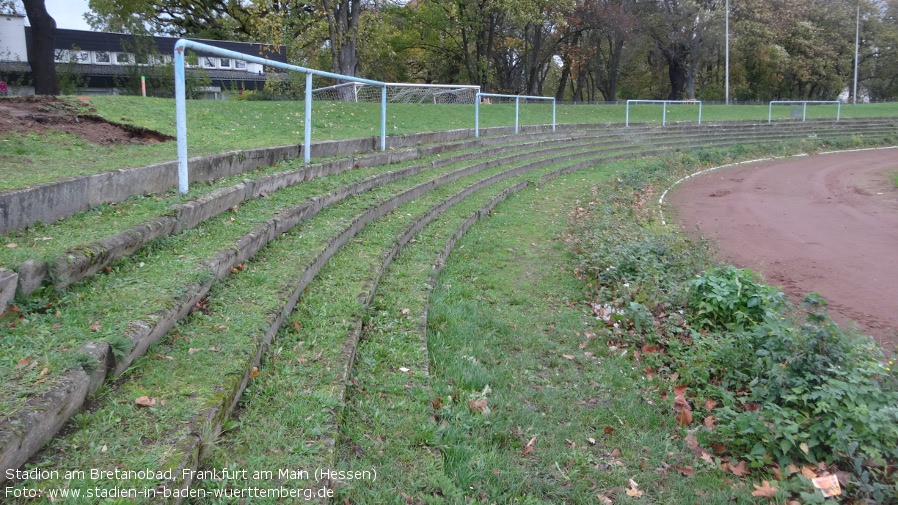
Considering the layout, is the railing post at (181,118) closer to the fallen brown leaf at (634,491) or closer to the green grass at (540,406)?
the green grass at (540,406)

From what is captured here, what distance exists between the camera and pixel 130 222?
467 centimetres

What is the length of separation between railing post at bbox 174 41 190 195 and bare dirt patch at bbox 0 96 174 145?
2.26m

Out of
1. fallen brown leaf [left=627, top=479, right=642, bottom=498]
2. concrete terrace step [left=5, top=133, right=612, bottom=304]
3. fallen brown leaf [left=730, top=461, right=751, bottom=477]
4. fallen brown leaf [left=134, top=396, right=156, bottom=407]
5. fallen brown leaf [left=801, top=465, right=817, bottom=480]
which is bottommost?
fallen brown leaf [left=730, top=461, right=751, bottom=477]

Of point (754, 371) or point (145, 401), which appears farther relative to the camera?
point (754, 371)

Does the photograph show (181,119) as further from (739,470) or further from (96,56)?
(96,56)

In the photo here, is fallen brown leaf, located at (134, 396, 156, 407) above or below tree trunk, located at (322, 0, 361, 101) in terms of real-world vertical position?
below

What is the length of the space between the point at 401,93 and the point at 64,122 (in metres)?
13.7

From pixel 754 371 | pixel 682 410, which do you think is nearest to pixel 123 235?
pixel 682 410

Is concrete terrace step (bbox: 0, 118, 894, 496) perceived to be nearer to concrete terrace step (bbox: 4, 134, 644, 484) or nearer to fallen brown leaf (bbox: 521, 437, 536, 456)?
concrete terrace step (bbox: 4, 134, 644, 484)

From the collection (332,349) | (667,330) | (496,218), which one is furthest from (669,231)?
(332,349)

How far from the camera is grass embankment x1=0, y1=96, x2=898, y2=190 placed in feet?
18.8

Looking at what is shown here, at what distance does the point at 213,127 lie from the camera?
9.88 m

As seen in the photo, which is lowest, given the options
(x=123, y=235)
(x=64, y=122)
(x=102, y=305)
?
(x=102, y=305)

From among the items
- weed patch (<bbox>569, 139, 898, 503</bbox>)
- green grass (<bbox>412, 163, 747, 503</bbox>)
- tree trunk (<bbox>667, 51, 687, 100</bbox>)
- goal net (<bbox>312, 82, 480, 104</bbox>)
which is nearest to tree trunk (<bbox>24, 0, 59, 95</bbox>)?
goal net (<bbox>312, 82, 480, 104</bbox>)
